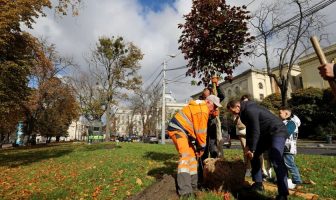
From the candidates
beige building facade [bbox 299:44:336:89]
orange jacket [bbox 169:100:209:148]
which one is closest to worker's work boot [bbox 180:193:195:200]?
orange jacket [bbox 169:100:209:148]

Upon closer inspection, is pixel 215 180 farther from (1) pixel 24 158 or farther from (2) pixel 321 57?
(1) pixel 24 158

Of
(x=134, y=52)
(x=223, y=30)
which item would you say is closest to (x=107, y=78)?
(x=134, y=52)

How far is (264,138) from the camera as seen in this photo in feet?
Answer: 15.9

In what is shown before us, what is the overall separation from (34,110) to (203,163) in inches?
1411

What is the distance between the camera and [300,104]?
123 ft

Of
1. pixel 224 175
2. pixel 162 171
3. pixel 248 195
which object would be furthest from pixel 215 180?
pixel 162 171

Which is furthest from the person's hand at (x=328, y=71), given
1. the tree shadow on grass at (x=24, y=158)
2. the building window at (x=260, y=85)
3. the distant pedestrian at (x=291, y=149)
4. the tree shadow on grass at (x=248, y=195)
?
the building window at (x=260, y=85)

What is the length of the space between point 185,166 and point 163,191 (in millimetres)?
704

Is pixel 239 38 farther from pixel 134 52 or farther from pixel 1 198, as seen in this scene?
pixel 134 52

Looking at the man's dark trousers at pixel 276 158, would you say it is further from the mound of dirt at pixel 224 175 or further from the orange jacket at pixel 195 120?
the orange jacket at pixel 195 120

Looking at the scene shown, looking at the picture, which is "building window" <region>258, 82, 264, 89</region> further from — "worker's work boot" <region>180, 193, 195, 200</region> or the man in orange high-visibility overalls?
"worker's work boot" <region>180, 193, 195, 200</region>

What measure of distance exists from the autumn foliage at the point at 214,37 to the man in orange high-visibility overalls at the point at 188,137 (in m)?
3.63

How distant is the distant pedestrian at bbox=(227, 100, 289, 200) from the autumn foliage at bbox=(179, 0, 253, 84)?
3.72 meters

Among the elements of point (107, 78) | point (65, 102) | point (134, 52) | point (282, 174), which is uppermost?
point (134, 52)
